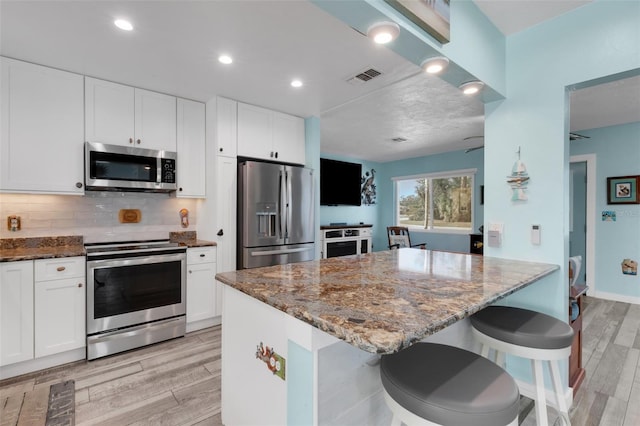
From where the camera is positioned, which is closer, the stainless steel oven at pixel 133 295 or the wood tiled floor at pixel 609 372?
the wood tiled floor at pixel 609 372

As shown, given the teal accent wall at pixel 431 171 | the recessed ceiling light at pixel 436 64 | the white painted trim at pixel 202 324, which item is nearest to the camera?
the recessed ceiling light at pixel 436 64

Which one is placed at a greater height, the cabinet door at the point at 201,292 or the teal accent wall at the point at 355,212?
the teal accent wall at the point at 355,212

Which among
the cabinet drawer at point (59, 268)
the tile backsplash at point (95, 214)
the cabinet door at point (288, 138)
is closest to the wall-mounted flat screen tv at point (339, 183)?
the cabinet door at point (288, 138)

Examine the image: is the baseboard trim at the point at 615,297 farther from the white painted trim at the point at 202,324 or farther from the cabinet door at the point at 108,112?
the cabinet door at the point at 108,112

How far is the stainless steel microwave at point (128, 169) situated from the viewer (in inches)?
104

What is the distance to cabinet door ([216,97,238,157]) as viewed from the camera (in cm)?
310

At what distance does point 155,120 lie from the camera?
2975mm

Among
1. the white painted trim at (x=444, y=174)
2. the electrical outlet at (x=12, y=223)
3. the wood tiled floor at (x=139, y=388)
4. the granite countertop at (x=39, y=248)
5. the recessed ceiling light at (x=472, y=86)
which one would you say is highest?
the white painted trim at (x=444, y=174)

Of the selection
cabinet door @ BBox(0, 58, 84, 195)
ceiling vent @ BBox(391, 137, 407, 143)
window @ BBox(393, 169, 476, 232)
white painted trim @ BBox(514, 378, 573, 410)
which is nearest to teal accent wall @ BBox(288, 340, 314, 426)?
white painted trim @ BBox(514, 378, 573, 410)

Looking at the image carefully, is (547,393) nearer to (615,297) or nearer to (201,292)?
(201,292)

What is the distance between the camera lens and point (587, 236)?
439 cm

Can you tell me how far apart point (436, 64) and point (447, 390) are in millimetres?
1458

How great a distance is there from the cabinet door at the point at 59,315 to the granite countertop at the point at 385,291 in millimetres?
1777

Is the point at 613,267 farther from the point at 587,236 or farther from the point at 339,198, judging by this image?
the point at 339,198
